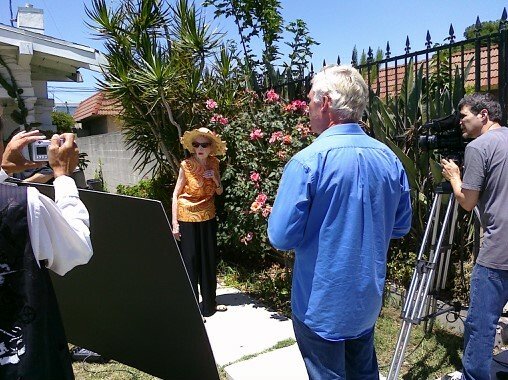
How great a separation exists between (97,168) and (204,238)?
367 inches

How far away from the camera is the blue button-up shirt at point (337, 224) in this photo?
1862 mm

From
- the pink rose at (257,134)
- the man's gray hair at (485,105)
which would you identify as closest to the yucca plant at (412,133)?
the pink rose at (257,134)

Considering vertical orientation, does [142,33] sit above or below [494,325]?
above

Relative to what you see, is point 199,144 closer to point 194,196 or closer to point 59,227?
point 194,196

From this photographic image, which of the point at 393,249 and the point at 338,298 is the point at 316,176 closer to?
the point at 338,298

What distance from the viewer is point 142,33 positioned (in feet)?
19.8

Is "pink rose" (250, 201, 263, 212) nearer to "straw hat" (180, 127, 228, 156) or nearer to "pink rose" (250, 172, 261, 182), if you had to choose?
"pink rose" (250, 172, 261, 182)

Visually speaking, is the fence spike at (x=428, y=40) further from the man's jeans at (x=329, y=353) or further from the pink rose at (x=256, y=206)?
the man's jeans at (x=329, y=353)

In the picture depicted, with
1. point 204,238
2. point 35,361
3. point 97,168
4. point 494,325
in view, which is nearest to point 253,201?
point 204,238

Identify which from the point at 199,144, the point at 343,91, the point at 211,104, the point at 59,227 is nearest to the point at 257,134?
→ the point at 199,144

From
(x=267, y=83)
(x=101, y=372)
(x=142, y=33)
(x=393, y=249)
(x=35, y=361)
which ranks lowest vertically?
(x=101, y=372)

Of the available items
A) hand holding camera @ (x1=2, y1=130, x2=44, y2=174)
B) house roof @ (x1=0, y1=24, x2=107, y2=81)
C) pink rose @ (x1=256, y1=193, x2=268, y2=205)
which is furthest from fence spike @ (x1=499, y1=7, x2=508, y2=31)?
house roof @ (x1=0, y1=24, x2=107, y2=81)

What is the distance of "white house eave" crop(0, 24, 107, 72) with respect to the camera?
22.7 ft

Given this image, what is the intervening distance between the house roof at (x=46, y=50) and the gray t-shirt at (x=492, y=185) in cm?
547
